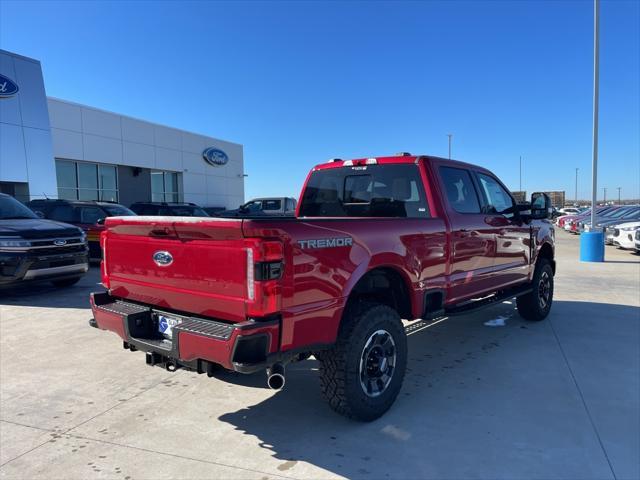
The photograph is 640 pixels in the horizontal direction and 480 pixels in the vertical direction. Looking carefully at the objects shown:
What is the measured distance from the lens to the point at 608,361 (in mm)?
4957

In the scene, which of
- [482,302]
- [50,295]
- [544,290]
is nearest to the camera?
[482,302]

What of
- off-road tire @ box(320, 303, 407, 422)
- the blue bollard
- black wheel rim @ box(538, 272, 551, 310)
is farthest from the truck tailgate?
the blue bollard

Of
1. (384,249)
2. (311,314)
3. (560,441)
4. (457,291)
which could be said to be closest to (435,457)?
(560,441)

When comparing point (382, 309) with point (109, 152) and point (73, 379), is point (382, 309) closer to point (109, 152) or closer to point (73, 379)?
point (73, 379)

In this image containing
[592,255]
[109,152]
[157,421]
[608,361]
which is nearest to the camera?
[157,421]

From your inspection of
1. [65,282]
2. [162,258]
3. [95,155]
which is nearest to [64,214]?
[65,282]

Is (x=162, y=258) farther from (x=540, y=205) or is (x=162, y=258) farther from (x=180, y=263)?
(x=540, y=205)

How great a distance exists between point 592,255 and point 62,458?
14.5 meters

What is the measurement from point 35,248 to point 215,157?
23324mm

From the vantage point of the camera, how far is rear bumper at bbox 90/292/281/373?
2.77 m

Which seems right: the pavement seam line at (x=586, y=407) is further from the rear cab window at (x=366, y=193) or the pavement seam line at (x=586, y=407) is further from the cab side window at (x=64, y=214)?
the cab side window at (x=64, y=214)

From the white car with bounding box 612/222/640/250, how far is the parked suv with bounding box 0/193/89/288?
51.7 feet

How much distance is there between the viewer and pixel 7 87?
52.1 feet

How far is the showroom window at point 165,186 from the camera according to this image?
87.8ft
